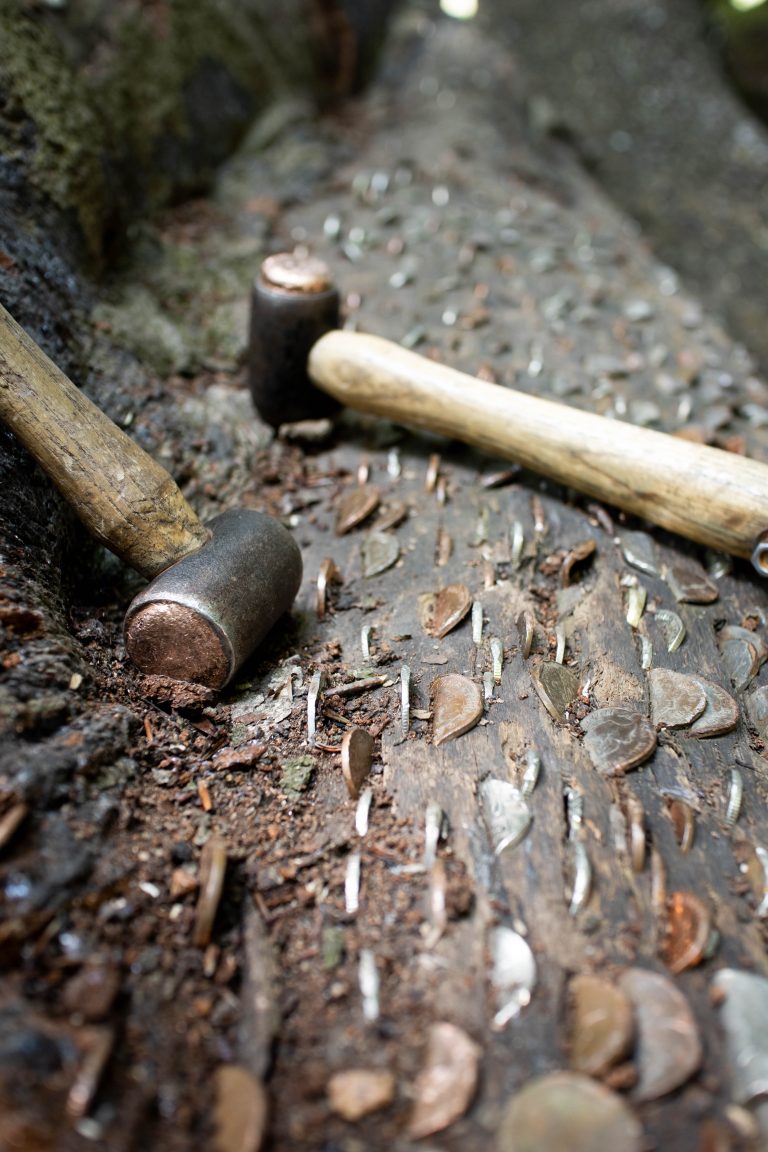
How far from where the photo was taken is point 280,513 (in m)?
3.00

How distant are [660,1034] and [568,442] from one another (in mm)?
1736

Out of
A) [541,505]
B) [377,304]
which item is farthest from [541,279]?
[541,505]

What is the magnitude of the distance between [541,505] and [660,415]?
851 millimetres

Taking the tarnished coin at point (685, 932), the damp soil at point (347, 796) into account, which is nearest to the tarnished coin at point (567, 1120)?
the damp soil at point (347, 796)

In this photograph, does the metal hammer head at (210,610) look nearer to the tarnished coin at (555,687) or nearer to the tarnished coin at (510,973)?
the tarnished coin at (555,687)

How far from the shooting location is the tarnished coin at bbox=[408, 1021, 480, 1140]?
1.46 meters

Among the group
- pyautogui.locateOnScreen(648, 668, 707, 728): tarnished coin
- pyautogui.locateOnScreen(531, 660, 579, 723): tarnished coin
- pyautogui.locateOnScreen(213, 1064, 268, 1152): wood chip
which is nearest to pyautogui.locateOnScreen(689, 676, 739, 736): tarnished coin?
pyautogui.locateOnScreen(648, 668, 707, 728): tarnished coin

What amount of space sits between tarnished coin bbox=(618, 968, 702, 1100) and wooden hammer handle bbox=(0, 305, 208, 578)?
1.54 m

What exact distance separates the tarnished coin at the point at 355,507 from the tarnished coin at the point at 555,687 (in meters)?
0.89

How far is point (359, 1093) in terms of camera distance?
1.48 meters

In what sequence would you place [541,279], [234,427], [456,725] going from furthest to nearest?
[541,279] → [234,427] → [456,725]

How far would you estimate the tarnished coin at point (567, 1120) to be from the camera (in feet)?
4.58

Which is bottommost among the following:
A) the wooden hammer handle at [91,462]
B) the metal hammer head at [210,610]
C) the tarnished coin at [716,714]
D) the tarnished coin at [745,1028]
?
the tarnished coin at [745,1028]

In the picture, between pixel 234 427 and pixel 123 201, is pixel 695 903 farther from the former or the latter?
pixel 123 201
